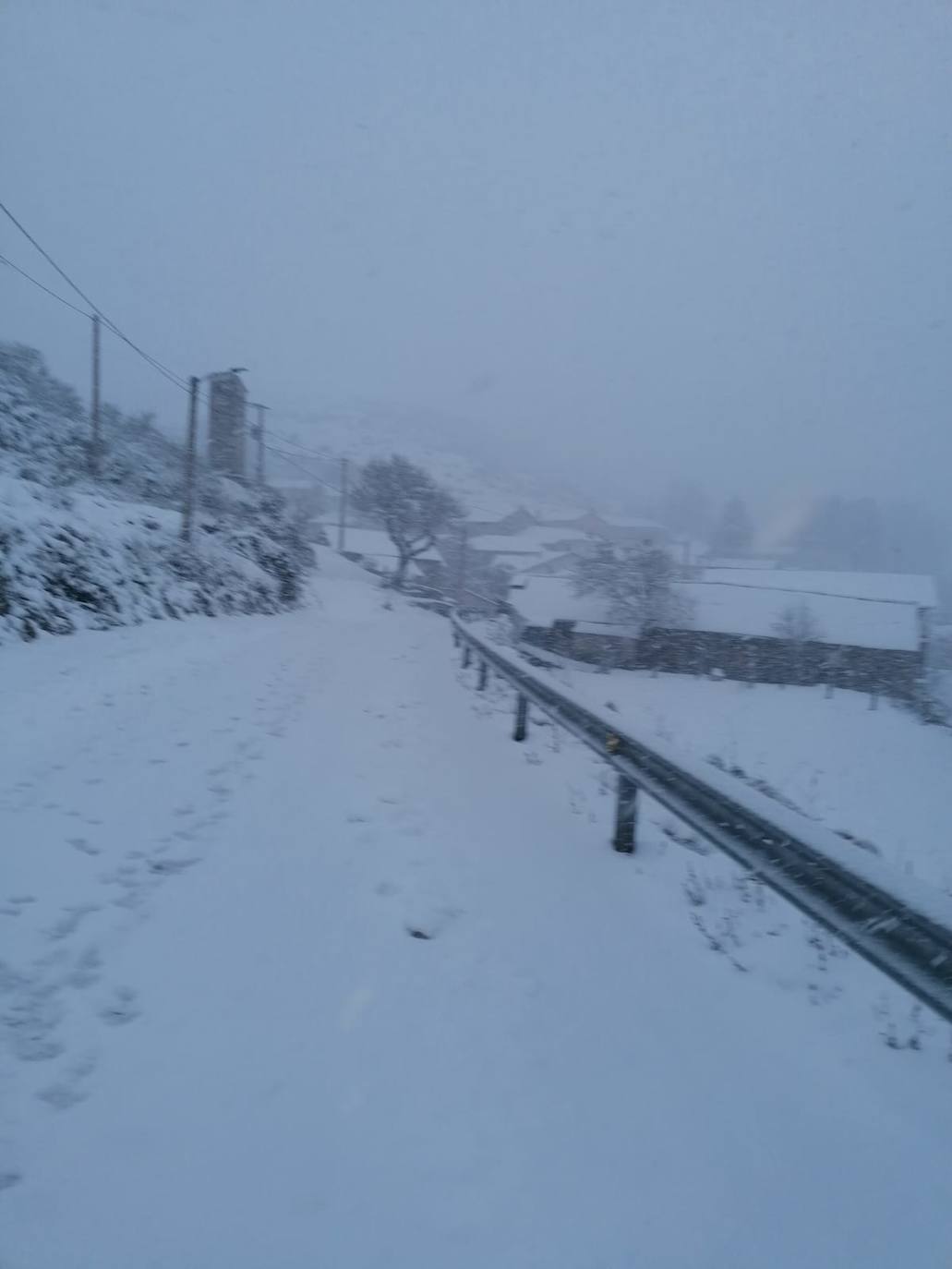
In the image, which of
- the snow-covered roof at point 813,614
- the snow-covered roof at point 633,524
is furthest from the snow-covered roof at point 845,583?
the snow-covered roof at point 633,524

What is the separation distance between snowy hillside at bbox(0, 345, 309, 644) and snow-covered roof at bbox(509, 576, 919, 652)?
14042 mm

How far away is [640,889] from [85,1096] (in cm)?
286

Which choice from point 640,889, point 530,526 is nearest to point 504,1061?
point 640,889

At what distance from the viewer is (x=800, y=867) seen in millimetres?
2777

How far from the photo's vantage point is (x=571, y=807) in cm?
562

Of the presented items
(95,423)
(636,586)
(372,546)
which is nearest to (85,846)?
(95,423)

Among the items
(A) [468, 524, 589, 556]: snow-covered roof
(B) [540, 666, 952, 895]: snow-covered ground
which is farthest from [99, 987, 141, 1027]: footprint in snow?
(A) [468, 524, 589, 556]: snow-covered roof

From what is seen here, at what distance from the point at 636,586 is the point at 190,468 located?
75.0 feet

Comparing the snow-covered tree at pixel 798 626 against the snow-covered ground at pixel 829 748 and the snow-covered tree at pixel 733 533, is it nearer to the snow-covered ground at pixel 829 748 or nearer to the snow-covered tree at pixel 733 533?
the snow-covered ground at pixel 829 748

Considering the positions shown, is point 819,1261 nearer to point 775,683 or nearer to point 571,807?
point 571,807

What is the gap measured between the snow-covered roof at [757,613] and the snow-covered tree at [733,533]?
139ft

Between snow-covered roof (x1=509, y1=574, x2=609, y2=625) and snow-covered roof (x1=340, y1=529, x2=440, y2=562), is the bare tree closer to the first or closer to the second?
snow-covered roof (x1=509, y1=574, x2=609, y2=625)

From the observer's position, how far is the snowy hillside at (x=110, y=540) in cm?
1119

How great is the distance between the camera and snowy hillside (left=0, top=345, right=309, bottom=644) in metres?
11.2
